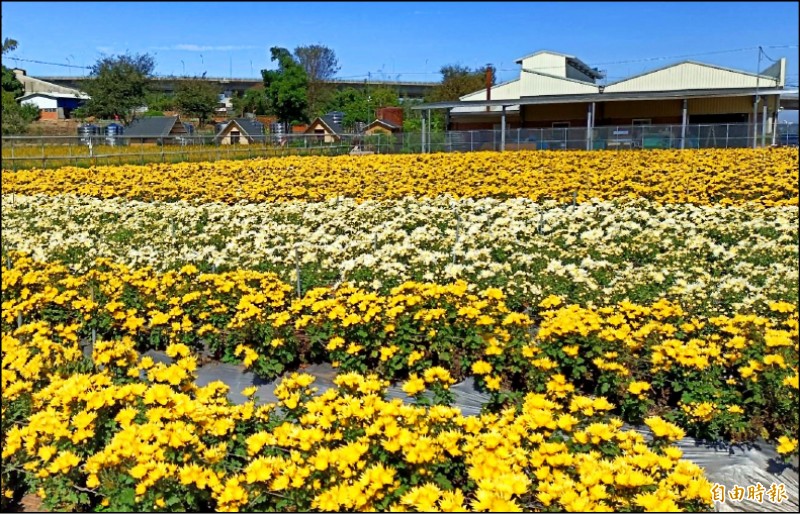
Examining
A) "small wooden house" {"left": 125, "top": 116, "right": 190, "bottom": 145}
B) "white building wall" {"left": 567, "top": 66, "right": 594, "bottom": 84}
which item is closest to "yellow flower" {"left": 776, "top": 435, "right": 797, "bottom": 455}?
"small wooden house" {"left": 125, "top": 116, "right": 190, "bottom": 145}

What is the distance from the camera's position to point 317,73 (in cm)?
5850

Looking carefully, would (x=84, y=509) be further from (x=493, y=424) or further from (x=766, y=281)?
(x=766, y=281)

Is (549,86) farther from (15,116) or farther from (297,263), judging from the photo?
(297,263)

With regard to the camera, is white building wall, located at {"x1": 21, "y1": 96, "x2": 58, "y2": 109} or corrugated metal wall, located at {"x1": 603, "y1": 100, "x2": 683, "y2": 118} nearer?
white building wall, located at {"x1": 21, "y1": 96, "x2": 58, "y2": 109}

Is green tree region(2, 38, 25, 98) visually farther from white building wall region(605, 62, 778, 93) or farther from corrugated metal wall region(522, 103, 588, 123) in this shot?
white building wall region(605, 62, 778, 93)

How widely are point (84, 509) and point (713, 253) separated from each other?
20.7 feet

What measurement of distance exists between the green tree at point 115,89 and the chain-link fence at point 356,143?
3.71 ft

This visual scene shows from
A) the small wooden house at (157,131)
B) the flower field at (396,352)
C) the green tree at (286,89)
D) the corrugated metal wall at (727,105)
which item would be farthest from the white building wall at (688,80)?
the flower field at (396,352)

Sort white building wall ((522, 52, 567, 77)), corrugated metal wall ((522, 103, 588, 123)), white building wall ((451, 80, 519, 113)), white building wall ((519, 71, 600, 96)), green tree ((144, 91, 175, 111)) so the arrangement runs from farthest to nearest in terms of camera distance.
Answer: white building wall ((522, 52, 567, 77))
white building wall ((451, 80, 519, 113))
white building wall ((519, 71, 600, 96))
corrugated metal wall ((522, 103, 588, 123))
green tree ((144, 91, 175, 111))

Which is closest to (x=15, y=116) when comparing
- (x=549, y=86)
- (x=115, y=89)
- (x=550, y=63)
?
(x=115, y=89)

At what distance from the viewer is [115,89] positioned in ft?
81.9

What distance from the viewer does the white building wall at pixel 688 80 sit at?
39000 mm

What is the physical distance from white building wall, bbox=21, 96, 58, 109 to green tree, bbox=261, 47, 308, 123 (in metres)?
11.5

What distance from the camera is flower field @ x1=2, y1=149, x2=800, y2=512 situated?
10.9ft
